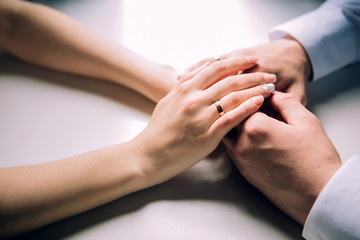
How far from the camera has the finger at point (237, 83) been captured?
1.98 feet

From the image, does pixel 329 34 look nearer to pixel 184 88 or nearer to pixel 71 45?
pixel 184 88

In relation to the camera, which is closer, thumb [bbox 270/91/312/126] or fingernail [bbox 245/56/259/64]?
thumb [bbox 270/91/312/126]

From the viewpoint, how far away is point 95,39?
78cm

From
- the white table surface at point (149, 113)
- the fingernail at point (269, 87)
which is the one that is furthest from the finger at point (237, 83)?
the white table surface at point (149, 113)

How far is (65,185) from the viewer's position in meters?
0.55

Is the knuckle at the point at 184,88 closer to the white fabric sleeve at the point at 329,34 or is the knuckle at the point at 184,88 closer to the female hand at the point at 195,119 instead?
the female hand at the point at 195,119

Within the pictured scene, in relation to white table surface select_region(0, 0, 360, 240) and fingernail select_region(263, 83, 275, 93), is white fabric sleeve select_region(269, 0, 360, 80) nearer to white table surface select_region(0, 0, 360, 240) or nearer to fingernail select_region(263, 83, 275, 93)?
white table surface select_region(0, 0, 360, 240)

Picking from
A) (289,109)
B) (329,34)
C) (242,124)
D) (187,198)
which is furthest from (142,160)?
(329,34)

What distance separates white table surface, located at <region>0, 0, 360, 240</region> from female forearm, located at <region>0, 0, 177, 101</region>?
5 centimetres

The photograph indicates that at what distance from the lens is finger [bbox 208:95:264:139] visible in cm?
57

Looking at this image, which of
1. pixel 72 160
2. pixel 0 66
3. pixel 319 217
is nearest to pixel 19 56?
pixel 0 66

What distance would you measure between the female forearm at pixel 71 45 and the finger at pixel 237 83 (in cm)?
17

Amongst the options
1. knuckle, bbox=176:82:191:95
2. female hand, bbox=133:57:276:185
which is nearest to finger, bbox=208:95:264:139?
female hand, bbox=133:57:276:185

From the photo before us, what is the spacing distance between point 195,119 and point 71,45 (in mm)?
430
